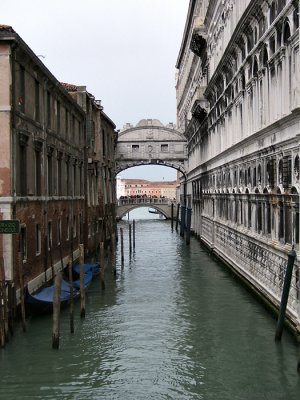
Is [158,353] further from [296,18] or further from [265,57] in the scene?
[265,57]

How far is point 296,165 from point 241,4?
7.48m

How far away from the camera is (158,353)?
10.2 m

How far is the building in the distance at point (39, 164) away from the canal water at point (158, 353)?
183cm

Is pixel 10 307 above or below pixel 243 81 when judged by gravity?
below

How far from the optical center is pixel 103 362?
380 inches

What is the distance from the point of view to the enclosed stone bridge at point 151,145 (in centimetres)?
4338

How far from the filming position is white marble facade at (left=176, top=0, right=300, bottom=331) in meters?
10.0

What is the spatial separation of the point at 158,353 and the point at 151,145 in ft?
112

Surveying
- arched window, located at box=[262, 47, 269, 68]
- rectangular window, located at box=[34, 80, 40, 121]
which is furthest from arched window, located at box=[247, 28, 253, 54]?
rectangular window, located at box=[34, 80, 40, 121]

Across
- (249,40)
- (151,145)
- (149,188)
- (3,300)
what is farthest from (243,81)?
(149,188)

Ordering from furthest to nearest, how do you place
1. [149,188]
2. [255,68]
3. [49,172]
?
[149,188]
[49,172]
[255,68]

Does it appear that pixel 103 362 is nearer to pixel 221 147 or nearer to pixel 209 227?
pixel 221 147

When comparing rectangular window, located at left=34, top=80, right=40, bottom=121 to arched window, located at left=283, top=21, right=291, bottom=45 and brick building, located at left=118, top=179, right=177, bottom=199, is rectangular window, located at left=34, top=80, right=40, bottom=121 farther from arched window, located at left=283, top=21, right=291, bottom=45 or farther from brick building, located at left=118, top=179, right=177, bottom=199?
brick building, located at left=118, top=179, right=177, bottom=199

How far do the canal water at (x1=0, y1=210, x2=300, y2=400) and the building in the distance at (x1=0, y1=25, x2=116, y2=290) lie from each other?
6.02 feet
